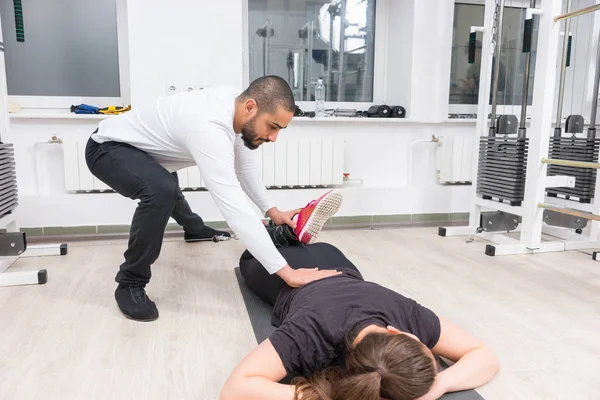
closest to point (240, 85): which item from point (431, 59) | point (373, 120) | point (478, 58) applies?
point (373, 120)

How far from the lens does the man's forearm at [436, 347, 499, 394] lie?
1.16 meters

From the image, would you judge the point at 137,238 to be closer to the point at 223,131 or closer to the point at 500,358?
the point at 223,131

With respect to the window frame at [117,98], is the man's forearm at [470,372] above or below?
below

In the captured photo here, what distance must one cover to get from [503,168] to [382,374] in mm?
2148

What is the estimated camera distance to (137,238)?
1725 mm

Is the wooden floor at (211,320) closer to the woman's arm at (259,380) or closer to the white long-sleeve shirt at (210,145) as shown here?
the woman's arm at (259,380)

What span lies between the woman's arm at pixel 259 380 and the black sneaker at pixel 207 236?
1820mm

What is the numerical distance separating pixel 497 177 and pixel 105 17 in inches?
103

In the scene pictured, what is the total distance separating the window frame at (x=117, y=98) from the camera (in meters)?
3.01

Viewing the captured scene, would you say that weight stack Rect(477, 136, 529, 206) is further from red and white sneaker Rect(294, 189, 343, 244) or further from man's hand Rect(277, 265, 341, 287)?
man's hand Rect(277, 265, 341, 287)

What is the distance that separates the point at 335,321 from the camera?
1137 mm

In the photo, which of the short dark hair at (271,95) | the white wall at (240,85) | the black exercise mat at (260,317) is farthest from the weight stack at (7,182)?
the short dark hair at (271,95)

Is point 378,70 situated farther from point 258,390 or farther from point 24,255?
point 258,390

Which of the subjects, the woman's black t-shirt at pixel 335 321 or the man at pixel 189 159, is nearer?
the woman's black t-shirt at pixel 335 321
